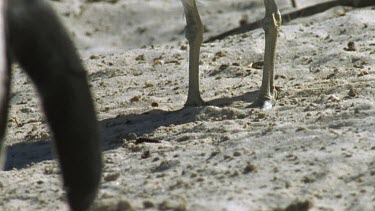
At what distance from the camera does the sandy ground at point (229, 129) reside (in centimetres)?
441

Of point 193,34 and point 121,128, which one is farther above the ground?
point 193,34

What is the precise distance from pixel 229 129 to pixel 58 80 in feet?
6.28

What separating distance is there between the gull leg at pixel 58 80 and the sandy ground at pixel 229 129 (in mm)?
631

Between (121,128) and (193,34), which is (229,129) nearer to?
(121,128)

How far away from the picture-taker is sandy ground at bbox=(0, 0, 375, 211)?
4.41 meters

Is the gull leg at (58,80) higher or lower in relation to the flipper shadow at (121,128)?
higher

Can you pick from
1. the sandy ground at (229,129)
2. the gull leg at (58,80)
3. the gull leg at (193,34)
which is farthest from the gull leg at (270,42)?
the gull leg at (58,80)

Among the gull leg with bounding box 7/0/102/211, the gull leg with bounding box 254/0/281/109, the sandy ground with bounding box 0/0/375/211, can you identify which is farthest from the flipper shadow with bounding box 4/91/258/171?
the gull leg with bounding box 7/0/102/211

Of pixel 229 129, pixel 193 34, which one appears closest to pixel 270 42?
pixel 193 34

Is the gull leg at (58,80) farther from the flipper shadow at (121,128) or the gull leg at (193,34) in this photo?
the gull leg at (193,34)

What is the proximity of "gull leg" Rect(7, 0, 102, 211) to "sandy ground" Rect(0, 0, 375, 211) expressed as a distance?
63 centimetres

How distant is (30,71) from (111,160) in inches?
61.8

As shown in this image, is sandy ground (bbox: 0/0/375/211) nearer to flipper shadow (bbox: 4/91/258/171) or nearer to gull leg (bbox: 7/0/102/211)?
flipper shadow (bbox: 4/91/258/171)

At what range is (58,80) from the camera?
366 cm
